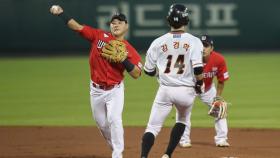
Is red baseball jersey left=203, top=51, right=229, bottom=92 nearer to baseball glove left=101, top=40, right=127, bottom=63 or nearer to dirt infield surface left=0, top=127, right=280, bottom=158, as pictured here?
dirt infield surface left=0, top=127, right=280, bottom=158

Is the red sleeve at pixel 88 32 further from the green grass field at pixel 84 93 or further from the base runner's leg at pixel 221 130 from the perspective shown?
the green grass field at pixel 84 93

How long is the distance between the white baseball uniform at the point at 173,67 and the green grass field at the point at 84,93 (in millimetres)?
4073

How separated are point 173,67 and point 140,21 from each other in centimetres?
1576

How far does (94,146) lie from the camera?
978 centimetres

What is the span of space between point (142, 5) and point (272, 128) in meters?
12.7

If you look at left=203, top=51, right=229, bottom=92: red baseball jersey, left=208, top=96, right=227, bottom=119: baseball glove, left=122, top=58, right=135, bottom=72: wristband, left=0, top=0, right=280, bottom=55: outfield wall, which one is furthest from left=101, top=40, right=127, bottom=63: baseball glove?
left=0, top=0, right=280, bottom=55: outfield wall

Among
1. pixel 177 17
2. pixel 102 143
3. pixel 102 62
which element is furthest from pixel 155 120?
pixel 102 143

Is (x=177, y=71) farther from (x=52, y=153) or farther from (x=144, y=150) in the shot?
(x=52, y=153)

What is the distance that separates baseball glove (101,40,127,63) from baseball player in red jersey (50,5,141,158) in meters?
0.09

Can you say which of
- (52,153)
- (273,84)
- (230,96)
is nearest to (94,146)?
(52,153)

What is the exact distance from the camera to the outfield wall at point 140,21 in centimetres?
2339

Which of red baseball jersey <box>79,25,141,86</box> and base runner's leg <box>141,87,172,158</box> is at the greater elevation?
red baseball jersey <box>79,25,141,86</box>

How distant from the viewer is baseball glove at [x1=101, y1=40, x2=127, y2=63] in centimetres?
776

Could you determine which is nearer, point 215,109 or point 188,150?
point 215,109
